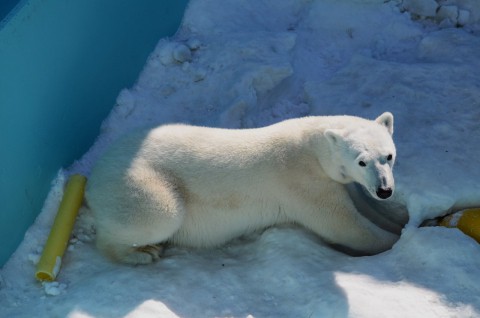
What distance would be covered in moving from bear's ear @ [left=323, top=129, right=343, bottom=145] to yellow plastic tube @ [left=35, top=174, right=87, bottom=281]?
168 cm

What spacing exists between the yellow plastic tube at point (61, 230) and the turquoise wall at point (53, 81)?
170 mm

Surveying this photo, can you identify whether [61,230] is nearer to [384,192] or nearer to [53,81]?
[53,81]

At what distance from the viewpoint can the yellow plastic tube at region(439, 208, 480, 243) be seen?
11.5ft

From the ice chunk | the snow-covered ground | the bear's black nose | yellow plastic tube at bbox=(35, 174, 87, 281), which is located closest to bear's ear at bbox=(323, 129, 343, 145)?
the bear's black nose

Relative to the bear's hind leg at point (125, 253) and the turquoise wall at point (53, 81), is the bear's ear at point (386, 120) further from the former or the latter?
the turquoise wall at point (53, 81)

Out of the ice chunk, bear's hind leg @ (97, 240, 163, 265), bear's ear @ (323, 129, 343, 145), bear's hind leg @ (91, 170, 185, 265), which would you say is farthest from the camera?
the ice chunk

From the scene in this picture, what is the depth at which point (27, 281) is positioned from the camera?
12.0 ft

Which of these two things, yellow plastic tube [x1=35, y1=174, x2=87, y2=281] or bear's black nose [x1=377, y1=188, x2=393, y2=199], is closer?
bear's black nose [x1=377, y1=188, x2=393, y2=199]

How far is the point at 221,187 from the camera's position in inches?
146

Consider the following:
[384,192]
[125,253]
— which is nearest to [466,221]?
[384,192]

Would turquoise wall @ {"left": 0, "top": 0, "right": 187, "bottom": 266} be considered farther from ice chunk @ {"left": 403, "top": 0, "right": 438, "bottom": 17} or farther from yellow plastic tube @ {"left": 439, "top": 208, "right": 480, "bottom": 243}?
yellow plastic tube @ {"left": 439, "top": 208, "right": 480, "bottom": 243}

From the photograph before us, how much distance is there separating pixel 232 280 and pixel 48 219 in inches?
51.5

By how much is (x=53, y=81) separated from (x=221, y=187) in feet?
4.43

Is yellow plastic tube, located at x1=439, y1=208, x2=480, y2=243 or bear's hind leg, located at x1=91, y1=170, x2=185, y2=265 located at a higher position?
bear's hind leg, located at x1=91, y1=170, x2=185, y2=265
